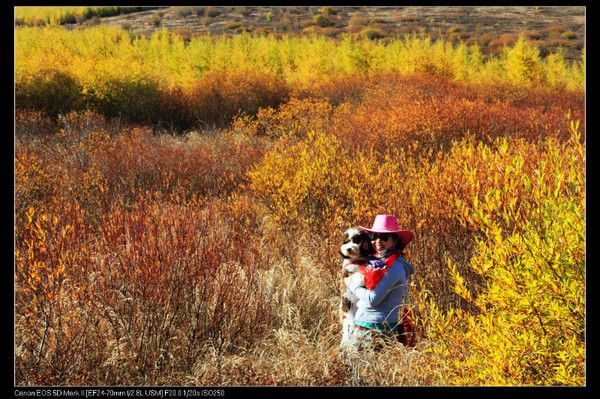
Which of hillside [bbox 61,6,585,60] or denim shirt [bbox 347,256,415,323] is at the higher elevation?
hillside [bbox 61,6,585,60]

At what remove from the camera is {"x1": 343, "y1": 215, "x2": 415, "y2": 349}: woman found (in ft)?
9.58

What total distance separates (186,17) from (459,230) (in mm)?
53917

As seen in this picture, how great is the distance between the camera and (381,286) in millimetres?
2900

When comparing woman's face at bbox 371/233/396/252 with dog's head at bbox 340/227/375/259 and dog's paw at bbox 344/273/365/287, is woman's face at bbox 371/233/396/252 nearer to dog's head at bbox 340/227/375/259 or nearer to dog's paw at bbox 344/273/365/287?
dog's head at bbox 340/227/375/259

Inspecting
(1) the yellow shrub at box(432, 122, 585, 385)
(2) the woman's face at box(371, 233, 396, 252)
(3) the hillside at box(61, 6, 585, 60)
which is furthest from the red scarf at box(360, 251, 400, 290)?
(3) the hillside at box(61, 6, 585, 60)

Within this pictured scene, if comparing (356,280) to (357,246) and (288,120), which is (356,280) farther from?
(288,120)

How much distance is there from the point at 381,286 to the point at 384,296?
0.21 ft

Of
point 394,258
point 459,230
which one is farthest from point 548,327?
point 459,230

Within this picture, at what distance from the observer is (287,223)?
214 inches

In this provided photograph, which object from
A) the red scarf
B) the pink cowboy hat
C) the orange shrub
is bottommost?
the red scarf

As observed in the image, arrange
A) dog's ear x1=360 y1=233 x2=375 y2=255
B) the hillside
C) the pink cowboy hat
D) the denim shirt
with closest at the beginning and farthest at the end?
the denim shirt, the pink cowboy hat, dog's ear x1=360 y1=233 x2=375 y2=255, the hillside

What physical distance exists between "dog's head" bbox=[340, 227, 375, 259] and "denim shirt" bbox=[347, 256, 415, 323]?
166 mm

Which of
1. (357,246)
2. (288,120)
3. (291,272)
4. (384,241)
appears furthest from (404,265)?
(288,120)

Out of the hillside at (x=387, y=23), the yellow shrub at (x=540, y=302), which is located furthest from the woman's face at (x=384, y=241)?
the hillside at (x=387, y=23)
